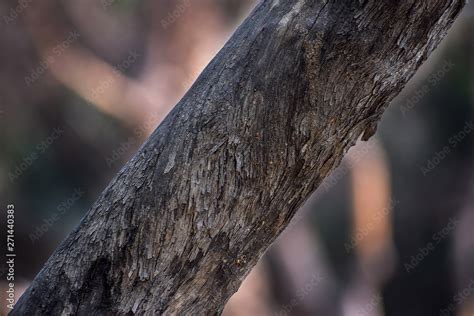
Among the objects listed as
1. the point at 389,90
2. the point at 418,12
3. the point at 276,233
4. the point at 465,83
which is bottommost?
the point at 465,83

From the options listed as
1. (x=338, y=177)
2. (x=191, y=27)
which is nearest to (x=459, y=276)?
(x=338, y=177)

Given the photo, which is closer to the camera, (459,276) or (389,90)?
(389,90)

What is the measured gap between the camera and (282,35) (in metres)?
1.24

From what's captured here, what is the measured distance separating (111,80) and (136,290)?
4.87 m

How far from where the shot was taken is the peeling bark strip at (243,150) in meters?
1.21

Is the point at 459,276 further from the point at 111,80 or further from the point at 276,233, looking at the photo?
the point at 276,233

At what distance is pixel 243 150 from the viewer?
4.04ft

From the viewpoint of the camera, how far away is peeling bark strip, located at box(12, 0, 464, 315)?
121cm

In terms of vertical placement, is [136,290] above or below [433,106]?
above

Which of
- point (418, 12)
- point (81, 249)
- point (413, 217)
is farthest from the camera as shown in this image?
point (413, 217)

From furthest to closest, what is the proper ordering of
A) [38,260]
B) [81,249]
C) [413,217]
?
[413,217]
[38,260]
[81,249]

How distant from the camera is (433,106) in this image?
6117mm

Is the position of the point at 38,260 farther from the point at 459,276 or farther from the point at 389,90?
the point at 389,90

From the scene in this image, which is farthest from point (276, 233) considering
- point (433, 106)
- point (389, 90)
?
point (433, 106)
